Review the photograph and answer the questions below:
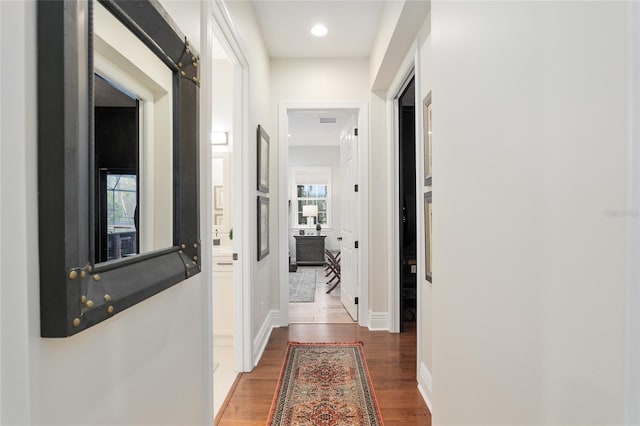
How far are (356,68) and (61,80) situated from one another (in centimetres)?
348

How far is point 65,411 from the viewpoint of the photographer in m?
0.72

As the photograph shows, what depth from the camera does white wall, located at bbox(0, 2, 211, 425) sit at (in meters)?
0.60

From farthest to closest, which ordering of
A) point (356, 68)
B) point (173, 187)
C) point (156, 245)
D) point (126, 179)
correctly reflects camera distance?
point (356, 68) → point (173, 187) → point (156, 245) → point (126, 179)

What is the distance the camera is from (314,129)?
21.6 ft

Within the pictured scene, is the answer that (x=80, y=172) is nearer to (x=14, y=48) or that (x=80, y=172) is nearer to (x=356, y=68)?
(x=14, y=48)

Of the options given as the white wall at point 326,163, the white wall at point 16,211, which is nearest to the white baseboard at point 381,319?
the white wall at point 16,211

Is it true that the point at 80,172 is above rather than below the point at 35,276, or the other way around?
above

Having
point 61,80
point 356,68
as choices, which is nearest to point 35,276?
point 61,80

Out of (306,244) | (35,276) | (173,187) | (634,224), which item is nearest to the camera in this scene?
A: (634,224)

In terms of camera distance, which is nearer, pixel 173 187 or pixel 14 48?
pixel 14 48

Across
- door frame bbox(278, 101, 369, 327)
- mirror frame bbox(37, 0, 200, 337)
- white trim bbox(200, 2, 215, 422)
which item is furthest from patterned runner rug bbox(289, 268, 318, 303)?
mirror frame bbox(37, 0, 200, 337)

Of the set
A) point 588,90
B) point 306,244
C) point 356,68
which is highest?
point 356,68

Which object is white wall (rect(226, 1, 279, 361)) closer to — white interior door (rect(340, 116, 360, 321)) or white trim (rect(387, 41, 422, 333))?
white interior door (rect(340, 116, 360, 321))

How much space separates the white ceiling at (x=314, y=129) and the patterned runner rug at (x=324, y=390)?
3.47 m
